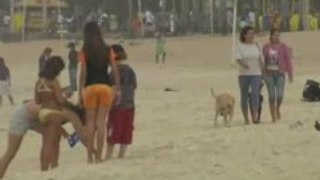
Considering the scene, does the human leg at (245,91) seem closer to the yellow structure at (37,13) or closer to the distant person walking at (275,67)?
the distant person walking at (275,67)

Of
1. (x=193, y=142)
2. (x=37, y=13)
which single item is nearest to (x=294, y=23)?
(x=37, y=13)

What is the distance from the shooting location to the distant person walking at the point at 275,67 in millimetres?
14945

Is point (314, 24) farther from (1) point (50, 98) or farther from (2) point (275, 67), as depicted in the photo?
(1) point (50, 98)

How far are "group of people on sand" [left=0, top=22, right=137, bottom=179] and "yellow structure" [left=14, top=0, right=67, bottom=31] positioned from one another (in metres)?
56.8

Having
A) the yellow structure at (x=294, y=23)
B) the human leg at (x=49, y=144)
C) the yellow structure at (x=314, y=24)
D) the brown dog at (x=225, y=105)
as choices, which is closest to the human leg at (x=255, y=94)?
the brown dog at (x=225, y=105)

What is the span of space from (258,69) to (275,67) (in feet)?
1.79

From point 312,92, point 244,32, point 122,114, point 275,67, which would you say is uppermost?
point 244,32

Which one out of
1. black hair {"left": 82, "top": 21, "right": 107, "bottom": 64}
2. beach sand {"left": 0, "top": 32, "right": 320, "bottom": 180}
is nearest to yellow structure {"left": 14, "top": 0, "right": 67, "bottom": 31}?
beach sand {"left": 0, "top": 32, "right": 320, "bottom": 180}

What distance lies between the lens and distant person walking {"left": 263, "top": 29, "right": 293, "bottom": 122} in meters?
14.9

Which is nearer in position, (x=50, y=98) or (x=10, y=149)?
(x=50, y=98)

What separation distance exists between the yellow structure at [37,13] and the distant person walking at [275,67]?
2079 inches

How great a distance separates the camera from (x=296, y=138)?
10.9 metres

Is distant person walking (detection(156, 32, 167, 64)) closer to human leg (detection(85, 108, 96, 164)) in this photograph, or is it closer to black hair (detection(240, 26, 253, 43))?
black hair (detection(240, 26, 253, 43))

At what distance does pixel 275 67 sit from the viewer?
1496 cm
